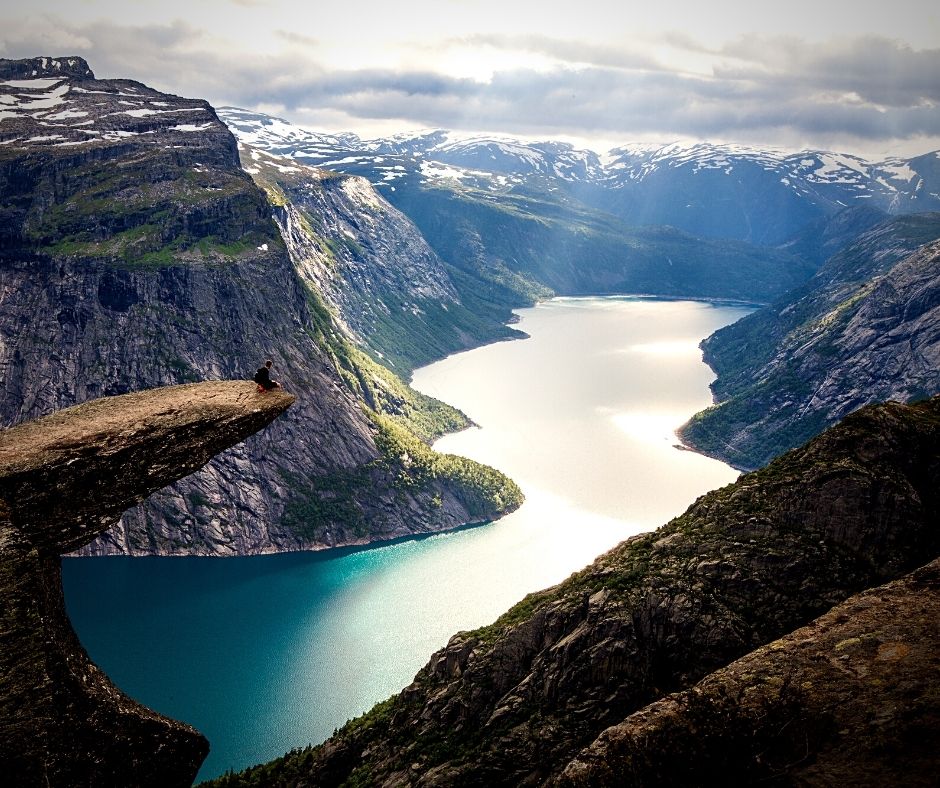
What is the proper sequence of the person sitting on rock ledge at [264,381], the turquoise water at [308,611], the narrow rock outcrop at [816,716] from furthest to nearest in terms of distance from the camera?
the turquoise water at [308,611] < the person sitting on rock ledge at [264,381] < the narrow rock outcrop at [816,716]

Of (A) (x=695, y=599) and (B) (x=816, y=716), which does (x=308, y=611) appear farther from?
(B) (x=816, y=716)

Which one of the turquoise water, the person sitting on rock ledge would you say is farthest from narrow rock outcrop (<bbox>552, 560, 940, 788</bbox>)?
the turquoise water

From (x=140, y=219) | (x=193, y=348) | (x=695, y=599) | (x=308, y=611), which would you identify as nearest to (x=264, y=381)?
(x=695, y=599)

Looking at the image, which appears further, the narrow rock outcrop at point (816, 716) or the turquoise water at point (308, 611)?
the turquoise water at point (308, 611)

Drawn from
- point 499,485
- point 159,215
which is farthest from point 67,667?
point 159,215

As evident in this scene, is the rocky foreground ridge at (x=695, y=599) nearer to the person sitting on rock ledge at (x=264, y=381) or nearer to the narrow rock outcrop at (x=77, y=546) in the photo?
the narrow rock outcrop at (x=77, y=546)

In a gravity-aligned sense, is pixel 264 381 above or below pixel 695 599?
above

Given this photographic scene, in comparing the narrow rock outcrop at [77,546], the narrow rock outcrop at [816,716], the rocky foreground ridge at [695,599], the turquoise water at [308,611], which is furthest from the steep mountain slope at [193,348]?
the narrow rock outcrop at [816,716]
